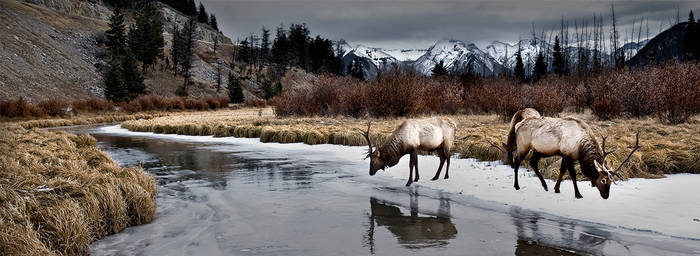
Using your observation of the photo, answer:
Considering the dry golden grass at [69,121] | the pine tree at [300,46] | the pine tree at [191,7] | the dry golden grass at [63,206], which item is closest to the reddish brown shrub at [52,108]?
the dry golden grass at [69,121]

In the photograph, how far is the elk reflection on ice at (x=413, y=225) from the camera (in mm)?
5602

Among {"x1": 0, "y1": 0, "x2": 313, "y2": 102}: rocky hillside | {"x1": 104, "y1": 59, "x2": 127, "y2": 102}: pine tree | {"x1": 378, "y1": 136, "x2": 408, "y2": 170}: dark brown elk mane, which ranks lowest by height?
{"x1": 378, "y1": 136, "x2": 408, "y2": 170}: dark brown elk mane

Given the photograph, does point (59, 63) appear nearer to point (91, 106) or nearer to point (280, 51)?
point (91, 106)

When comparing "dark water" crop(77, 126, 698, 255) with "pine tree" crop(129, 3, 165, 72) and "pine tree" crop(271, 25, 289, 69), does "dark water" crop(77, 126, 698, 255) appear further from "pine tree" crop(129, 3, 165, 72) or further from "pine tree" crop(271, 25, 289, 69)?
"pine tree" crop(271, 25, 289, 69)

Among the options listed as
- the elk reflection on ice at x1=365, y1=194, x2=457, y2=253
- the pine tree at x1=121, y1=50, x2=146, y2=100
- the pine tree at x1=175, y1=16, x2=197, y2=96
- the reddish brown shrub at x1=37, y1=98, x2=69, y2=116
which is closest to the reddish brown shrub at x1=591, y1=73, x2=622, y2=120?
the elk reflection on ice at x1=365, y1=194, x2=457, y2=253

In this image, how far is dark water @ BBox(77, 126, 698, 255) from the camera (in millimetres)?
5254

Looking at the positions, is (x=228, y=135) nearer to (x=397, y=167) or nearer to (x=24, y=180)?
(x=397, y=167)

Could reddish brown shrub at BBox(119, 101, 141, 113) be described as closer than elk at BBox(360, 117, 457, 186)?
No

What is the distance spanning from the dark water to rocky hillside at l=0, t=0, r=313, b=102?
5035 cm

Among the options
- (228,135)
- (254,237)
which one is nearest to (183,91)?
(228,135)

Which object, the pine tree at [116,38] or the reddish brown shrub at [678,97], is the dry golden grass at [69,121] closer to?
the reddish brown shrub at [678,97]

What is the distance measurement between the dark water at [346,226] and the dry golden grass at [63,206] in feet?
0.93

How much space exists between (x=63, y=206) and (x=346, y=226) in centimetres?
357

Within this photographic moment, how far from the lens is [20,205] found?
211 inches
